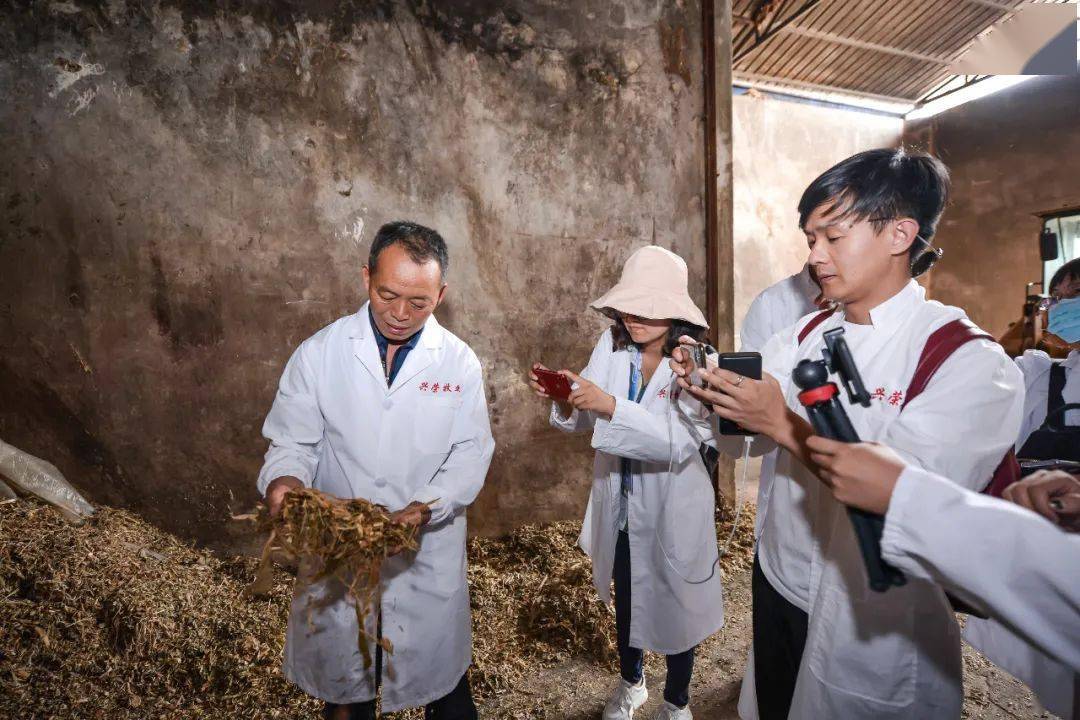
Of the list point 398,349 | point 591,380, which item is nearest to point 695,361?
point 591,380

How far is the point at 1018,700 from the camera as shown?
10.5 ft

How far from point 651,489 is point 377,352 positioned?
1.70 meters

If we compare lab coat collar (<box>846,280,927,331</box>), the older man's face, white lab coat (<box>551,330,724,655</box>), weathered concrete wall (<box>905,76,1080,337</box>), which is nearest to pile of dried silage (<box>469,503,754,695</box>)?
white lab coat (<box>551,330,724,655</box>)

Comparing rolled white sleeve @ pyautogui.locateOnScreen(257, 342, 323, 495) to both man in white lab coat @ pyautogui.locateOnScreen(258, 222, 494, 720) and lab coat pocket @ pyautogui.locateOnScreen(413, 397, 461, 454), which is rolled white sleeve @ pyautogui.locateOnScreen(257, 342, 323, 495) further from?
lab coat pocket @ pyautogui.locateOnScreen(413, 397, 461, 454)

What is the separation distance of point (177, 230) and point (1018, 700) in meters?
6.92

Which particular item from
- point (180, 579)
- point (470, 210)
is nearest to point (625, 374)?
point (470, 210)

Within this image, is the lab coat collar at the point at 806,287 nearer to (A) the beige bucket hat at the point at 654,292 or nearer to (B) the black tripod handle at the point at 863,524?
(A) the beige bucket hat at the point at 654,292

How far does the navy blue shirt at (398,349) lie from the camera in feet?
8.47

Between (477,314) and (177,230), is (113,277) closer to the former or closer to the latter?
(177,230)

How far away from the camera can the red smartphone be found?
2.59 metres

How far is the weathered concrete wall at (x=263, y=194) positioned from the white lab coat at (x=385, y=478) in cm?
221

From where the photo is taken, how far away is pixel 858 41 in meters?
10.1

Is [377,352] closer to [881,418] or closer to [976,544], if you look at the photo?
[881,418]

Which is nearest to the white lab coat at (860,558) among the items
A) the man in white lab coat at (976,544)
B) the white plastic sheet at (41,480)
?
the man in white lab coat at (976,544)
